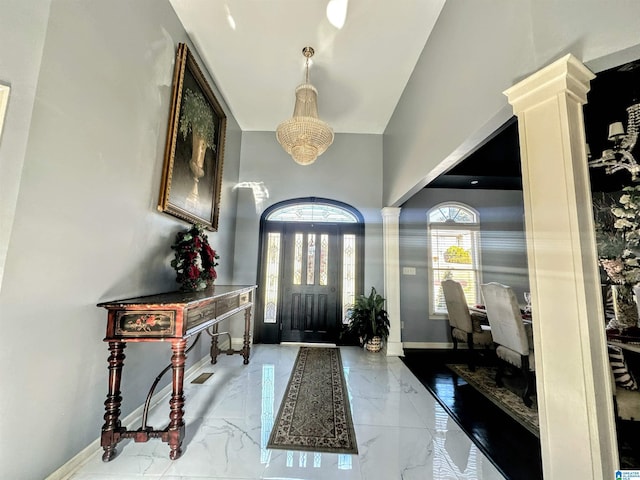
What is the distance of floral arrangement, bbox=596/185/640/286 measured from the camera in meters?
2.15

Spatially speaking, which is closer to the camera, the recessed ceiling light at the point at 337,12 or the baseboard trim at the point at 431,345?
the recessed ceiling light at the point at 337,12

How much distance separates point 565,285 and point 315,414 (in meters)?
2.01

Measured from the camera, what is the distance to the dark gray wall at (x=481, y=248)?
4.58 m

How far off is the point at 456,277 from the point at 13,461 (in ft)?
17.1

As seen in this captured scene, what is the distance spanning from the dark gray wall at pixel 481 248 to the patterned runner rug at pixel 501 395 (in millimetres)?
1082

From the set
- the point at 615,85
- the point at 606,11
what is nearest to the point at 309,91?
the point at 606,11

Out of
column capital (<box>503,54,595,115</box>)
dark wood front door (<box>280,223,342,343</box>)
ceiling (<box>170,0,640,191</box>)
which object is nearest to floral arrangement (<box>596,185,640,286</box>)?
ceiling (<box>170,0,640,191</box>)

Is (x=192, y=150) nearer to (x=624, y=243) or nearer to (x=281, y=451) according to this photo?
(x=281, y=451)

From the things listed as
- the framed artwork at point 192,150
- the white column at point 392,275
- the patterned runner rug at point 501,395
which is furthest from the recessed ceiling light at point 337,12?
the patterned runner rug at point 501,395

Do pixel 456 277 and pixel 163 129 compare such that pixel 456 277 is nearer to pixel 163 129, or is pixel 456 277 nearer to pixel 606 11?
pixel 606 11

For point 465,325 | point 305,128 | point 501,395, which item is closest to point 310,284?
point 465,325

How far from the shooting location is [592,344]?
114 cm

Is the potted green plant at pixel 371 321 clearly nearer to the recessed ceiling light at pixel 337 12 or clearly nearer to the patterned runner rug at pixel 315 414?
the patterned runner rug at pixel 315 414

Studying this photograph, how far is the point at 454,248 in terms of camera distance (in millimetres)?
4852
